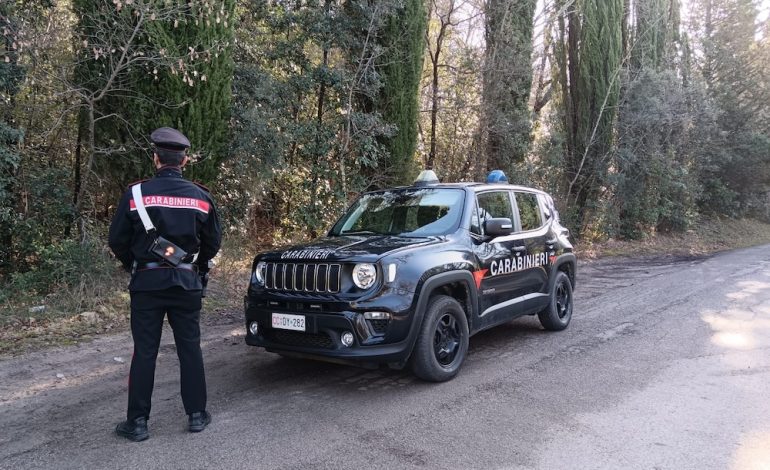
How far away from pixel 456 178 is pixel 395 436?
11064 millimetres

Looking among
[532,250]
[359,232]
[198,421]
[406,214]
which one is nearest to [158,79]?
[359,232]

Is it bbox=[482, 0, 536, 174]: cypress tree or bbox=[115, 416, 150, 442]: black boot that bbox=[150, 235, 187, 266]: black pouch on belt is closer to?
bbox=[115, 416, 150, 442]: black boot

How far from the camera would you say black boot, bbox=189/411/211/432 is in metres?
3.92

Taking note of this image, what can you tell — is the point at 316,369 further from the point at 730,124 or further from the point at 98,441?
the point at 730,124

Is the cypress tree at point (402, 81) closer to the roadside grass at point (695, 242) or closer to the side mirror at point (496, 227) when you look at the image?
the side mirror at point (496, 227)

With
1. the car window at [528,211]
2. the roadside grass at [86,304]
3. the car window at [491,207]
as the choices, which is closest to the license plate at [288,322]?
the car window at [491,207]

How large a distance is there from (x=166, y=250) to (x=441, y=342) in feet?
8.39

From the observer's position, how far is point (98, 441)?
3.77m

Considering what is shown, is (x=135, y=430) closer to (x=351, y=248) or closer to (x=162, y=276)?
(x=162, y=276)

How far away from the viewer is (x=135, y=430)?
379cm

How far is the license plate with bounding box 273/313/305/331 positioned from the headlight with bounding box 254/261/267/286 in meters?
0.45

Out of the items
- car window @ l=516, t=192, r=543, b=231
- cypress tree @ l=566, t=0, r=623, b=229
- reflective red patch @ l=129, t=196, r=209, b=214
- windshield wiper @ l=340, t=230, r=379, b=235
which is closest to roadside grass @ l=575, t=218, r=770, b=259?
cypress tree @ l=566, t=0, r=623, b=229

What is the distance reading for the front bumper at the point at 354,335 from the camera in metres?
4.42

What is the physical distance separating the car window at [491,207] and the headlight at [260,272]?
6.96ft
